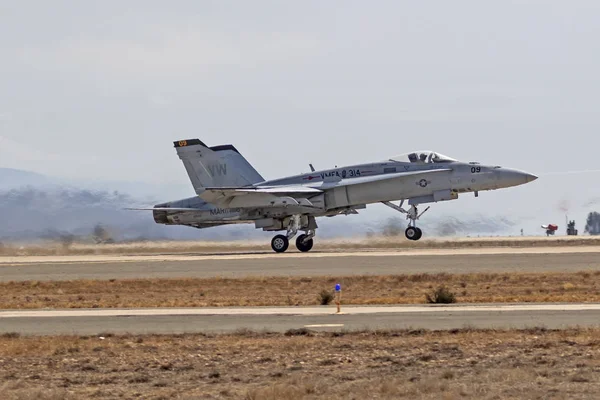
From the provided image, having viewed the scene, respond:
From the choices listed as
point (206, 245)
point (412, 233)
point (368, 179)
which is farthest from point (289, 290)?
point (206, 245)

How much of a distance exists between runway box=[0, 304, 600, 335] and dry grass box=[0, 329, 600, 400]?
1.29 meters

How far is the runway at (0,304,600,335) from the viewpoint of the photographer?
18.0 metres

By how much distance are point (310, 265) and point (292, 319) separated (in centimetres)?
1696

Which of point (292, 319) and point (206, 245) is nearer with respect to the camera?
point (292, 319)

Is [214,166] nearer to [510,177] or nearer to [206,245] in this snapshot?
[206,245]

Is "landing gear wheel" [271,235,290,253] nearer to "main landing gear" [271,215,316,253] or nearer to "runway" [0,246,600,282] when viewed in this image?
"main landing gear" [271,215,316,253]

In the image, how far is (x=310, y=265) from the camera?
120 feet

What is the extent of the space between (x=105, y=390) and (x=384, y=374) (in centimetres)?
329

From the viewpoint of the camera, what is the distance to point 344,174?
4544 centimetres

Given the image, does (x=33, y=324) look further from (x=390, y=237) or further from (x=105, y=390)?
(x=390, y=237)

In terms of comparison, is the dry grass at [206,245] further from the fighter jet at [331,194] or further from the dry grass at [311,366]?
the dry grass at [311,366]

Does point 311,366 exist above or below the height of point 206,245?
below

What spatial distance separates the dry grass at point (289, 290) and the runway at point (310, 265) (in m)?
2.01

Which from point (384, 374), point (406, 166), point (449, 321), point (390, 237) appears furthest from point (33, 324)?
point (390, 237)
